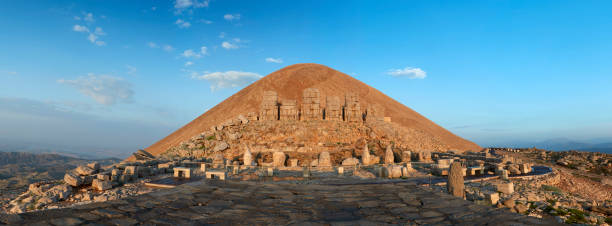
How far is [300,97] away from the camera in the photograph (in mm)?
53500

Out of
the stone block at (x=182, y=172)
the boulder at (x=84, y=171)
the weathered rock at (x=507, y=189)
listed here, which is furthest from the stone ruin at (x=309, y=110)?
the weathered rock at (x=507, y=189)

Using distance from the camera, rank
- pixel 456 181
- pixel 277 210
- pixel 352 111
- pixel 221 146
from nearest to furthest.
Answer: pixel 277 210, pixel 456 181, pixel 221 146, pixel 352 111

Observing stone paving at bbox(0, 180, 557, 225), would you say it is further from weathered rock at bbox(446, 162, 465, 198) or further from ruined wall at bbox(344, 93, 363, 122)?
ruined wall at bbox(344, 93, 363, 122)

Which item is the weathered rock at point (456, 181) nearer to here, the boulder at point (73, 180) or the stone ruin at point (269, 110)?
the boulder at point (73, 180)

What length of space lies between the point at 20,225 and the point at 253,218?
2274 mm

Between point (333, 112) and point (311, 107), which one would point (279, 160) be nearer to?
point (311, 107)

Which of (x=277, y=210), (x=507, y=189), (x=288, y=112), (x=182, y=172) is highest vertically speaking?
(x=288, y=112)

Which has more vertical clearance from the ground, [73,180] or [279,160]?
[279,160]

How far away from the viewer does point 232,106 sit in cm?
5278

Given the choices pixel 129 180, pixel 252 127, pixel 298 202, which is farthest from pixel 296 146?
pixel 298 202

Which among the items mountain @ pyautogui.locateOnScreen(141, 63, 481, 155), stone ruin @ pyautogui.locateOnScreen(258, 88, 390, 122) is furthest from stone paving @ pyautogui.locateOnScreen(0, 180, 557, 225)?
mountain @ pyautogui.locateOnScreen(141, 63, 481, 155)

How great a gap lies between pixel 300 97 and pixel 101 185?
4256cm

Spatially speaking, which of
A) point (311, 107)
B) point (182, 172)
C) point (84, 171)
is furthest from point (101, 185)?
point (311, 107)

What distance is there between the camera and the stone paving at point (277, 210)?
3.35 meters
